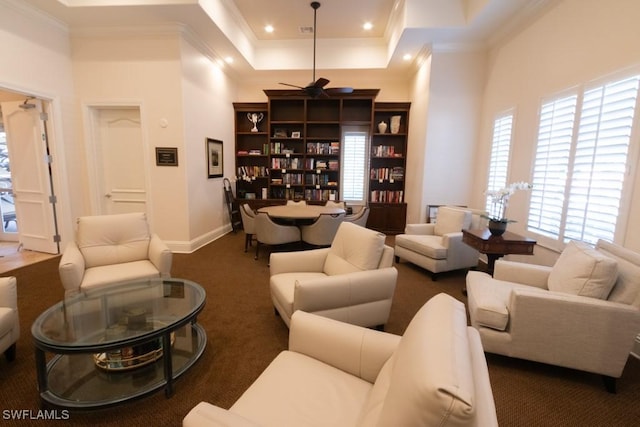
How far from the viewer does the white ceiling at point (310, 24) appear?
3814mm

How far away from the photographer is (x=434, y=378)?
71 cm

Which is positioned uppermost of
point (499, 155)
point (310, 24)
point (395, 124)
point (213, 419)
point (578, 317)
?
point (310, 24)

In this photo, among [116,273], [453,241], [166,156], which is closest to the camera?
[116,273]

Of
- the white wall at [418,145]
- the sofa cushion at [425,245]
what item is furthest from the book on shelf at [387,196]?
the sofa cushion at [425,245]

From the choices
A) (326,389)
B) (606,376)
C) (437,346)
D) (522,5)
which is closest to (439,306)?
(437,346)

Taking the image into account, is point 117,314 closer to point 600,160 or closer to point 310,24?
point 600,160

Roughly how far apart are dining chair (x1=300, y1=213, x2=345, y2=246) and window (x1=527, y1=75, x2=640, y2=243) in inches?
95.9

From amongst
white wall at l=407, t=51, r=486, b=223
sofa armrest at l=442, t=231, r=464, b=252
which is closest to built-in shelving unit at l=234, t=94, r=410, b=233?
white wall at l=407, t=51, r=486, b=223

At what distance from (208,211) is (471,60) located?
200 inches

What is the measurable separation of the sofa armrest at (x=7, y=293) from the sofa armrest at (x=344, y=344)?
6.59 feet

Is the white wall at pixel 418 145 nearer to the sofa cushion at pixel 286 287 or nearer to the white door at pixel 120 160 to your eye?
the sofa cushion at pixel 286 287

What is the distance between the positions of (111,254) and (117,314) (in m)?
1.17

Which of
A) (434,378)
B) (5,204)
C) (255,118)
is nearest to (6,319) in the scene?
(434,378)

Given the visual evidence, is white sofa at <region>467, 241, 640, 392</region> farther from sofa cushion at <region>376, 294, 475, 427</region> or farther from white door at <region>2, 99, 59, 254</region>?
white door at <region>2, 99, 59, 254</region>
